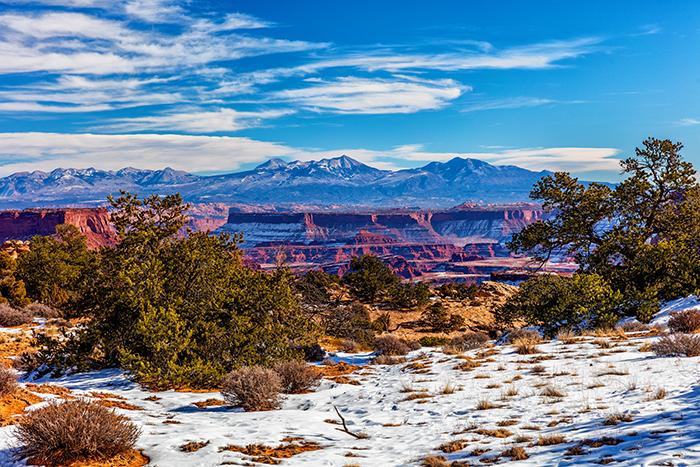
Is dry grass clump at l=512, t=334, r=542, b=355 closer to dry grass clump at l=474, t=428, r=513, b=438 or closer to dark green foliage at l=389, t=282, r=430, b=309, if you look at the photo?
A: dry grass clump at l=474, t=428, r=513, b=438

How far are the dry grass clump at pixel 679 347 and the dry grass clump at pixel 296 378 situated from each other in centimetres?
856

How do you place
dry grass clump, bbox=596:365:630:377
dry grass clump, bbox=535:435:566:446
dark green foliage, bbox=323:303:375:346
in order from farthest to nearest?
dark green foliage, bbox=323:303:375:346, dry grass clump, bbox=596:365:630:377, dry grass clump, bbox=535:435:566:446

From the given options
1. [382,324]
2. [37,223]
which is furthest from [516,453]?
[37,223]

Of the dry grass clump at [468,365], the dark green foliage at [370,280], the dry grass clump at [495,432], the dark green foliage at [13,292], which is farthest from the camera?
the dark green foliage at [370,280]

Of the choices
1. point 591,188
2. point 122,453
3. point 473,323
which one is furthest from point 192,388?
point 473,323

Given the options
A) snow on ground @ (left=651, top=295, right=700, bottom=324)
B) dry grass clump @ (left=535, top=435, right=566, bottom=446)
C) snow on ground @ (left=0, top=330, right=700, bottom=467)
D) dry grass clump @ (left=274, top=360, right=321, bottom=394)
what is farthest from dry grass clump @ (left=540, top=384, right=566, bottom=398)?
snow on ground @ (left=651, top=295, right=700, bottom=324)

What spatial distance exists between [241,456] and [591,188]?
61.9ft

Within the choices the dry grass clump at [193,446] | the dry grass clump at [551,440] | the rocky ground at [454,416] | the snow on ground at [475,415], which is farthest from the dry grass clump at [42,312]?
the dry grass clump at [551,440]

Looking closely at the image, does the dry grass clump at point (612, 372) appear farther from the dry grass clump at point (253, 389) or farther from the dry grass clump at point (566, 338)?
the dry grass clump at point (253, 389)

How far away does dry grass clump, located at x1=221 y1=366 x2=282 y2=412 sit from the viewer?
11.5 metres

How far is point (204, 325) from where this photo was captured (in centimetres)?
1457

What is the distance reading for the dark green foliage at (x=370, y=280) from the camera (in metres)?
47.7

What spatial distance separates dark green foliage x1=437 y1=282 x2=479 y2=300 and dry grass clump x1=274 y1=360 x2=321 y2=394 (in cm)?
3732

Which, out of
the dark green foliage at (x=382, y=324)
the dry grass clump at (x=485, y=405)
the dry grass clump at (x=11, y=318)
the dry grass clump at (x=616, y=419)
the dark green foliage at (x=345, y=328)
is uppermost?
the dry grass clump at (x=616, y=419)
